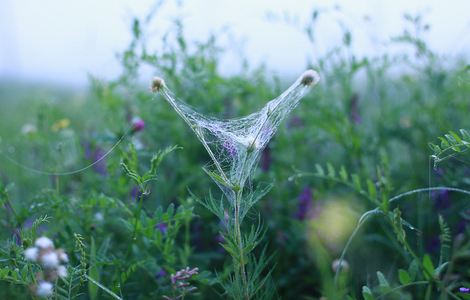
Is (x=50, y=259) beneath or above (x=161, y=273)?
above

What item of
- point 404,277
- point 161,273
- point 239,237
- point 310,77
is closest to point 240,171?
point 239,237

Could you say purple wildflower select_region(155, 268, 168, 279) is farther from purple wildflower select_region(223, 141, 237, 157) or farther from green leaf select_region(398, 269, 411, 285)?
green leaf select_region(398, 269, 411, 285)

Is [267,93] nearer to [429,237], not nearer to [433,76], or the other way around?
[433,76]

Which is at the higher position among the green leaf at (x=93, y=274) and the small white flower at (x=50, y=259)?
the small white flower at (x=50, y=259)

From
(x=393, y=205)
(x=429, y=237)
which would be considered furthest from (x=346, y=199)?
(x=429, y=237)

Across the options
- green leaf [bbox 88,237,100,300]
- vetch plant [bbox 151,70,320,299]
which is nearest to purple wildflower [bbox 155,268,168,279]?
green leaf [bbox 88,237,100,300]

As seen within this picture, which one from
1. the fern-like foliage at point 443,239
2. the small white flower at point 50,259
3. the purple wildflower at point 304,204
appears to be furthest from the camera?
the purple wildflower at point 304,204

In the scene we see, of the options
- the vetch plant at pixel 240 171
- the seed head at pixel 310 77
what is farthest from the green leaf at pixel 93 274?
the seed head at pixel 310 77

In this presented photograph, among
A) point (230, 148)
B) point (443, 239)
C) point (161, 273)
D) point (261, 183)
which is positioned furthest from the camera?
point (261, 183)

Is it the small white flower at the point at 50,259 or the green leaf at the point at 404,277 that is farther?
the green leaf at the point at 404,277

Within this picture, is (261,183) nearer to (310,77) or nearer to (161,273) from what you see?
(161,273)

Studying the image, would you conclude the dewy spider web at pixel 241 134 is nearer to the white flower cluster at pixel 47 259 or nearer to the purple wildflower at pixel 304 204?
the white flower cluster at pixel 47 259

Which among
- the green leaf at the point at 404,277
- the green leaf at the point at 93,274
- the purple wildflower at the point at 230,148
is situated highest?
the purple wildflower at the point at 230,148
